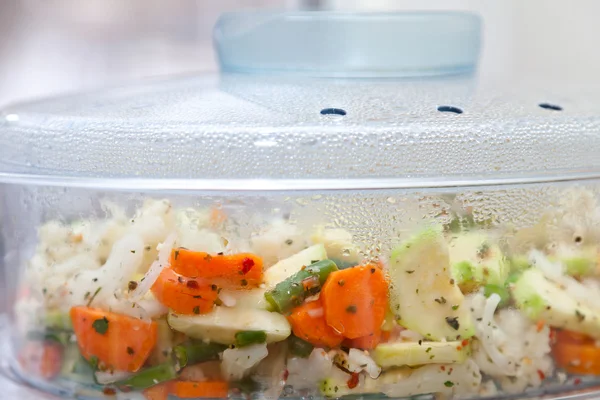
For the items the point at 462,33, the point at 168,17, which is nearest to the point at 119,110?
the point at 462,33

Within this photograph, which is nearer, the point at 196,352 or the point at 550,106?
the point at 196,352

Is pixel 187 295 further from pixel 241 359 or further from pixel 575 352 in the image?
pixel 575 352

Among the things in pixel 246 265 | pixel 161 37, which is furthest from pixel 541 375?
pixel 161 37

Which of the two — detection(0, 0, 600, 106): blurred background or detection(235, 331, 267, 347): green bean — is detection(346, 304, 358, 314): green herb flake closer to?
detection(235, 331, 267, 347): green bean

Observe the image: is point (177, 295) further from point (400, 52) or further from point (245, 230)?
point (400, 52)

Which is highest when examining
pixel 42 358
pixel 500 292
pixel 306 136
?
pixel 306 136

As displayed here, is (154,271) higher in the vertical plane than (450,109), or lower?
lower
